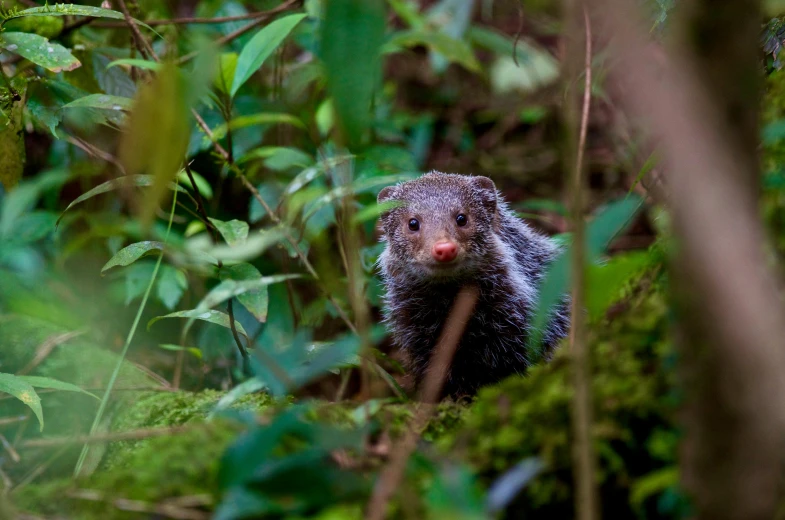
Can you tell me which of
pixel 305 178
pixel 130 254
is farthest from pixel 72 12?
pixel 305 178

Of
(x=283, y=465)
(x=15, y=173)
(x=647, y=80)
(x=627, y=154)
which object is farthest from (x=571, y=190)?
(x=627, y=154)

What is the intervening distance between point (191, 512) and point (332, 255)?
4.19m

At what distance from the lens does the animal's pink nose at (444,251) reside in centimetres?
412

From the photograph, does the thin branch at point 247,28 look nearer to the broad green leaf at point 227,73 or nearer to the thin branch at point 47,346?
the broad green leaf at point 227,73

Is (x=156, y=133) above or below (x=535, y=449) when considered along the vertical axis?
above

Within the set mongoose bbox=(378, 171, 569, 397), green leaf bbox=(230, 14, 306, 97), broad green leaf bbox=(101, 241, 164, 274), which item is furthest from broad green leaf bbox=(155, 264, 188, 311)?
green leaf bbox=(230, 14, 306, 97)

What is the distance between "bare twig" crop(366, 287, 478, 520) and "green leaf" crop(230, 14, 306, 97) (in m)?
1.79

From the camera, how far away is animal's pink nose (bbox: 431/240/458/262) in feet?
13.5

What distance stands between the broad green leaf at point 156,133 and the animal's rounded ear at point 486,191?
3.60 m

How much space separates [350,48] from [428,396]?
2228 mm

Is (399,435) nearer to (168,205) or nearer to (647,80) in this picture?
(647,80)

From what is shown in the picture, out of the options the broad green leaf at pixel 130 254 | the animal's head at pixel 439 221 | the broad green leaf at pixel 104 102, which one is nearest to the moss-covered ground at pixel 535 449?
the broad green leaf at pixel 130 254

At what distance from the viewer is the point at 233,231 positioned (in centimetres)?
381

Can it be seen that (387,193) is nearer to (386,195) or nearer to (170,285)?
(386,195)
